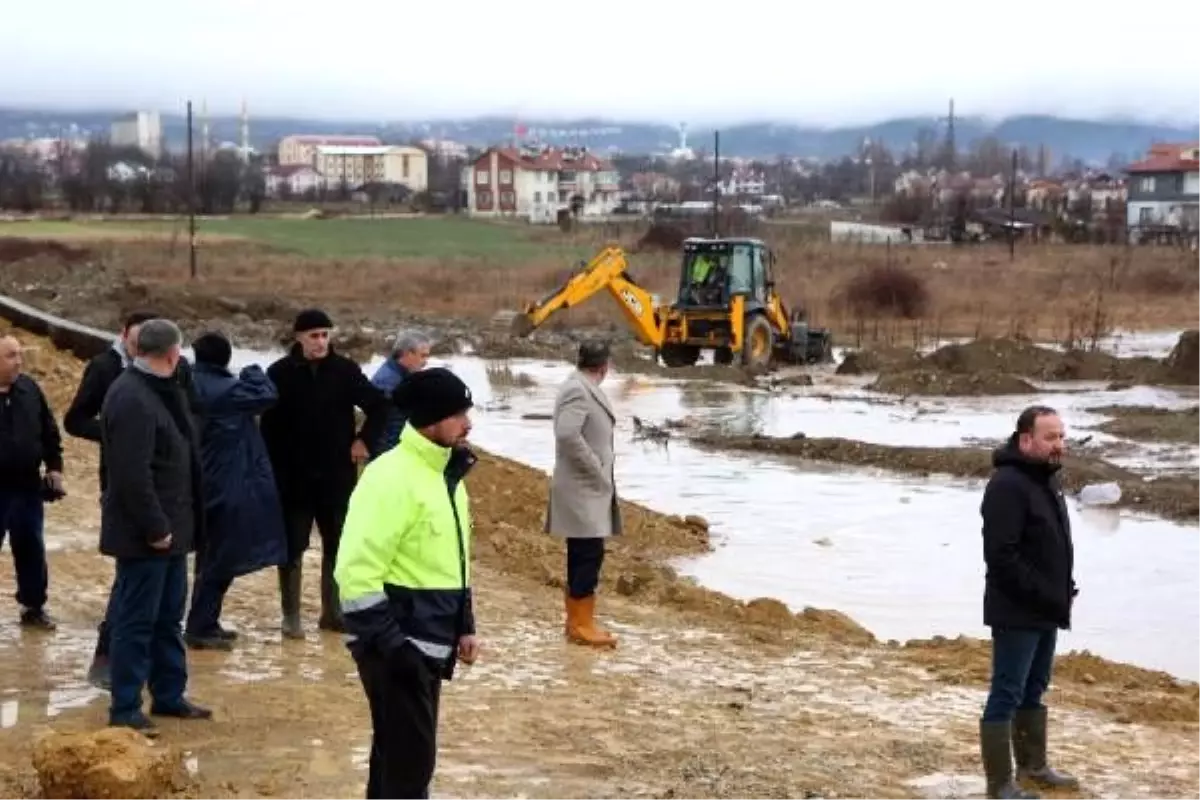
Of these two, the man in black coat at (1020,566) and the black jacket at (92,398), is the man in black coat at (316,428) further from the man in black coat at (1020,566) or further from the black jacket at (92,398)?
the man in black coat at (1020,566)

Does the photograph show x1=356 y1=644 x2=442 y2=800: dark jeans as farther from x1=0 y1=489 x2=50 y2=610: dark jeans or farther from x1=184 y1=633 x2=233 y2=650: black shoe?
x1=0 y1=489 x2=50 y2=610: dark jeans

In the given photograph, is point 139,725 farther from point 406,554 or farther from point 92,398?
point 406,554

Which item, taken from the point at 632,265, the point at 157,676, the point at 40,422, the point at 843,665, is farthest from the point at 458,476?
the point at 632,265

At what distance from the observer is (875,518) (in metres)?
18.1

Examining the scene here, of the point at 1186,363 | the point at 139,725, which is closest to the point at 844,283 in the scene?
the point at 1186,363

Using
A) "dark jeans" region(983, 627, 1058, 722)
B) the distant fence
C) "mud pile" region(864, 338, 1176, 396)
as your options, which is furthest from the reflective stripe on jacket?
"mud pile" region(864, 338, 1176, 396)

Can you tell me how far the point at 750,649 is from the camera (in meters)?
10.3

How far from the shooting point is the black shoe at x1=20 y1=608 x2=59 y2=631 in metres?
9.13

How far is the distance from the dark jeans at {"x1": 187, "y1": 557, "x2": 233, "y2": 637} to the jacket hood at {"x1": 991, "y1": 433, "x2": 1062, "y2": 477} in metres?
3.95

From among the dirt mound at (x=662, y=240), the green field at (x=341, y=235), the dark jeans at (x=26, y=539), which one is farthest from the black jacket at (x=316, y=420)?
the dirt mound at (x=662, y=240)

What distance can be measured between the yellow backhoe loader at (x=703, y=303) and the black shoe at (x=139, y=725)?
87.0 ft

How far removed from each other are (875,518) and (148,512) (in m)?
12.1

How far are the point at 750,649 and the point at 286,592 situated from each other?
109 inches

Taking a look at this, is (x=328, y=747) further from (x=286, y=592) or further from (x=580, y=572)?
(x=580, y=572)
